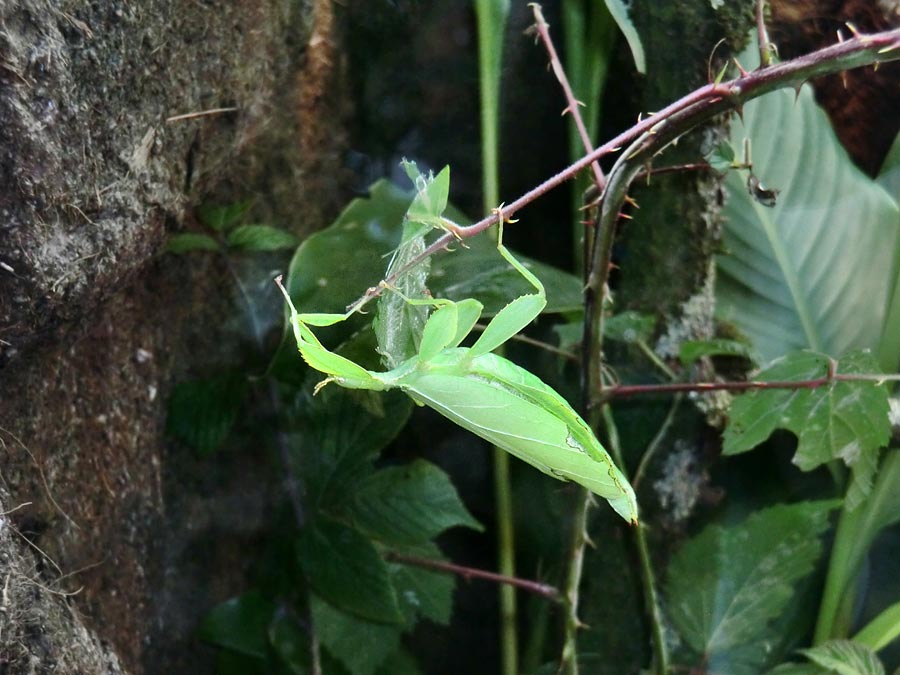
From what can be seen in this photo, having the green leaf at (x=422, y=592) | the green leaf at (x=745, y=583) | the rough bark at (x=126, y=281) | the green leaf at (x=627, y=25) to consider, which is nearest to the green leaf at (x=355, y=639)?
the green leaf at (x=422, y=592)

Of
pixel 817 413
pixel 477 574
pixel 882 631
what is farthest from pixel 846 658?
pixel 477 574

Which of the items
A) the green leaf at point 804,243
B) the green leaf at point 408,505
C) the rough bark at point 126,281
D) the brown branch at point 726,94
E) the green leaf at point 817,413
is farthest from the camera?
the green leaf at point 804,243

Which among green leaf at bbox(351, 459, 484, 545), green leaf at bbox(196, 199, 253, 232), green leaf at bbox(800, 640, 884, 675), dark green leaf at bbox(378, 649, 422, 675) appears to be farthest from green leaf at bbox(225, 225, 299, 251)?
green leaf at bbox(800, 640, 884, 675)

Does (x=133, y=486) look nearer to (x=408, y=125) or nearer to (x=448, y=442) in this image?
(x=448, y=442)

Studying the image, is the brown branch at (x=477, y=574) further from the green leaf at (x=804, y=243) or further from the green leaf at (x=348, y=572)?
the green leaf at (x=804, y=243)

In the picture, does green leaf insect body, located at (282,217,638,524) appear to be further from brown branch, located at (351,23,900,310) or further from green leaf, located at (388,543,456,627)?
green leaf, located at (388,543,456,627)

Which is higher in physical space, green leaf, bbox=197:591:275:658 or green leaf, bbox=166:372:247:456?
green leaf, bbox=166:372:247:456

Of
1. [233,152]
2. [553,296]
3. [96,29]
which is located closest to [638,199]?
[553,296]
